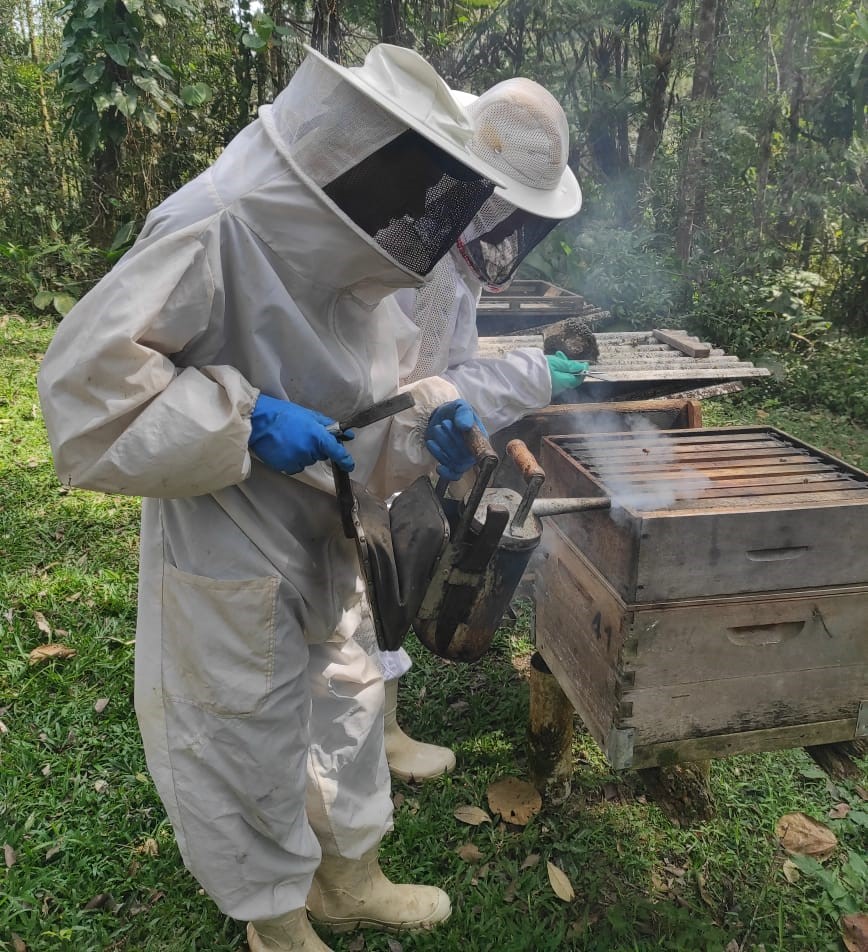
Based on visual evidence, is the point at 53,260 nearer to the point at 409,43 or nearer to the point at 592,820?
the point at 409,43

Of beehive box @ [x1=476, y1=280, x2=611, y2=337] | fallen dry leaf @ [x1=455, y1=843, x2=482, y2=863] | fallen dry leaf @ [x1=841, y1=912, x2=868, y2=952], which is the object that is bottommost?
fallen dry leaf @ [x1=455, y1=843, x2=482, y2=863]

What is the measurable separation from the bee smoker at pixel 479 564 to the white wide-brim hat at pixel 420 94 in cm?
64

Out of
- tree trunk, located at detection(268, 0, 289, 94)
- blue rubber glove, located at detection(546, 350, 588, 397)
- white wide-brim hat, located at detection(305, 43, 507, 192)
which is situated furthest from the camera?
tree trunk, located at detection(268, 0, 289, 94)

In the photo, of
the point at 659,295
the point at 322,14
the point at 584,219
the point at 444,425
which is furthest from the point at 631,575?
the point at 584,219

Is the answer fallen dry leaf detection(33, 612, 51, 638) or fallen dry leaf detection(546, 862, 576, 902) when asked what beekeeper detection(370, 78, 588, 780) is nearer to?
fallen dry leaf detection(546, 862, 576, 902)

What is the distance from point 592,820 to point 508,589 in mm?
1266

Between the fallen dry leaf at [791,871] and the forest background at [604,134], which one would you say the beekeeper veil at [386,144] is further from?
the forest background at [604,134]

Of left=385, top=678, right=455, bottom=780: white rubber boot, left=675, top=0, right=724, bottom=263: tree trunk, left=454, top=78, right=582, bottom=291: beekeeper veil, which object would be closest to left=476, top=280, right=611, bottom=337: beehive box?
left=454, top=78, right=582, bottom=291: beekeeper veil

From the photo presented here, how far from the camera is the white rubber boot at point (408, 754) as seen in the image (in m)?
2.70

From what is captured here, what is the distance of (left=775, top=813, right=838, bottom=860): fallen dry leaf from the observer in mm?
2396

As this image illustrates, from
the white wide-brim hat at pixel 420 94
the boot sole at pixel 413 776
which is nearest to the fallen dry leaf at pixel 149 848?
the boot sole at pixel 413 776

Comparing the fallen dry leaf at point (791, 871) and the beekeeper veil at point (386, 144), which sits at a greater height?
the beekeeper veil at point (386, 144)

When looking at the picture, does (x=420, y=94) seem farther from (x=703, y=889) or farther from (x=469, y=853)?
(x=703, y=889)

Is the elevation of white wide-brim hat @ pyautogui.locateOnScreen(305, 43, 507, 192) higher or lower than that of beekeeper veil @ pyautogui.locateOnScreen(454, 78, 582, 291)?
higher
